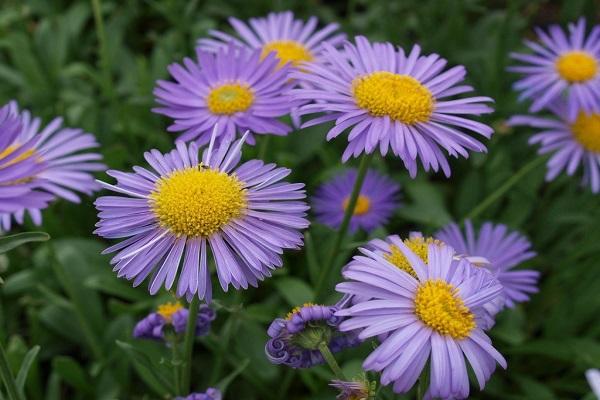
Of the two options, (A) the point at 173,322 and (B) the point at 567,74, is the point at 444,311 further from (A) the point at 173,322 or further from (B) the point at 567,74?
(B) the point at 567,74

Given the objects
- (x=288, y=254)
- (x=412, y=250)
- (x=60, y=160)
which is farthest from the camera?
(x=288, y=254)

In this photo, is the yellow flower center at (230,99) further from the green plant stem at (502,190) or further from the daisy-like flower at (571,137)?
the daisy-like flower at (571,137)

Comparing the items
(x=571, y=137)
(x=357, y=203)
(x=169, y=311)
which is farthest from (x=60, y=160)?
(x=571, y=137)

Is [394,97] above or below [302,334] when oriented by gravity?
above

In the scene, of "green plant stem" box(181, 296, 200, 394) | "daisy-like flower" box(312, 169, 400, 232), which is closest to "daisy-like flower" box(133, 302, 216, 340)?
"green plant stem" box(181, 296, 200, 394)

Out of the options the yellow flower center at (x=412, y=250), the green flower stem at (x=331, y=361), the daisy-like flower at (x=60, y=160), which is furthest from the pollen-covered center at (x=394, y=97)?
the daisy-like flower at (x=60, y=160)

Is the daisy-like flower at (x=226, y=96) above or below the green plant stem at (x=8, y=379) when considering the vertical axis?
above
